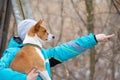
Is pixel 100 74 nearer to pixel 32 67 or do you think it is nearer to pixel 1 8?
pixel 1 8

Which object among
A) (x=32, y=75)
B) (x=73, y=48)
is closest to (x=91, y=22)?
(x=73, y=48)

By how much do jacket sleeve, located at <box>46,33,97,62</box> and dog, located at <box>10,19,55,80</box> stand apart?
194 mm

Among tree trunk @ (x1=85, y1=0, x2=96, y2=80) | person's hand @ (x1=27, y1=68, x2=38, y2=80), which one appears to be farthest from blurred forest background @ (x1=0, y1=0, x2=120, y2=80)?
person's hand @ (x1=27, y1=68, x2=38, y2=80)

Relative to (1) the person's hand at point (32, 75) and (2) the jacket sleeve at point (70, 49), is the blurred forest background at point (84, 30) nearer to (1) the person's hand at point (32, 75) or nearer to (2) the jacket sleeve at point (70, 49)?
(2) the jacket sleeve at point (70, 49)

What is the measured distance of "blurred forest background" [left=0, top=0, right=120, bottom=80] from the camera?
6.25 meters

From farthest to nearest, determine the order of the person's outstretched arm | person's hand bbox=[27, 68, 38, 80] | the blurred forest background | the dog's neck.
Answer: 1. the blurred forest background
2. the person's outstretched arm
3. the dog's neck
4. person's hand bbox=[27, 68, 38, 80]

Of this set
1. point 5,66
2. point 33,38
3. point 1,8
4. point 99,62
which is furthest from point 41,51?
point 99,62

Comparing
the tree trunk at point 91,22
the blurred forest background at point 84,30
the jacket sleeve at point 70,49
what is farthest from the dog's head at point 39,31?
the blurred forest background at point 84,30

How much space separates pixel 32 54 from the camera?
202 cm

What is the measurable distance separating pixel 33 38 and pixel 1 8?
0.84 m

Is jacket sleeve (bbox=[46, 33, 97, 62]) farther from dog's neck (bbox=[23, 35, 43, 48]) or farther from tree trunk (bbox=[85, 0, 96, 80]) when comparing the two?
tree trunk (bbox=[85, 0, 96, 80])

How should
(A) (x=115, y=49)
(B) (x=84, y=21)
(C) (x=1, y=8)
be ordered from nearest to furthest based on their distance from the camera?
(C) (x=1, y=8) → (A) (x=115, y=49) → (B) (x=84, y=21)

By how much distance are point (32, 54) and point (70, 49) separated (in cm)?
41

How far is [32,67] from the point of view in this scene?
1975 mm
